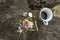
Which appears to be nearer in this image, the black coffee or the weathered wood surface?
the weathered wood surface

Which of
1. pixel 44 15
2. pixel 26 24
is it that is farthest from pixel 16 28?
pixel 44 15

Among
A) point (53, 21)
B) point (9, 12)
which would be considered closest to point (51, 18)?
point (53, 21)

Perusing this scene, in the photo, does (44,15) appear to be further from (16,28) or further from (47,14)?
(16,28)

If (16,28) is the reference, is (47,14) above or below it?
above

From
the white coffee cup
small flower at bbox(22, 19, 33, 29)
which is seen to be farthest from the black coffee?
small flower at bbox(22, 19, 33, 29)

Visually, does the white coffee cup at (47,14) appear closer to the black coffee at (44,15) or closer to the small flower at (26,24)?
the black coffee at (44,15)

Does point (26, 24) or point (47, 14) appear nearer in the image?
point (26, 24)

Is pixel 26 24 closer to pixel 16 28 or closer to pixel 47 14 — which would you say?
pixel 16 28

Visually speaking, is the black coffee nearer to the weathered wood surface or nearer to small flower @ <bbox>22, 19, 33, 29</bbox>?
Answer: the weathered wood surface

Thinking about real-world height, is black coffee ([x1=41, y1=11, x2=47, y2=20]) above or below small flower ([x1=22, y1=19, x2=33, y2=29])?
above

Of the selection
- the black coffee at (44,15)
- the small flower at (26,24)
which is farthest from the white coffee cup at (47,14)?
the small flower at (26,24)

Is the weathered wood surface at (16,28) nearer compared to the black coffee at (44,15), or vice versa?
the weathered wood surface at (16,28)

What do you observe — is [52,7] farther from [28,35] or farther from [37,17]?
[28,35]
